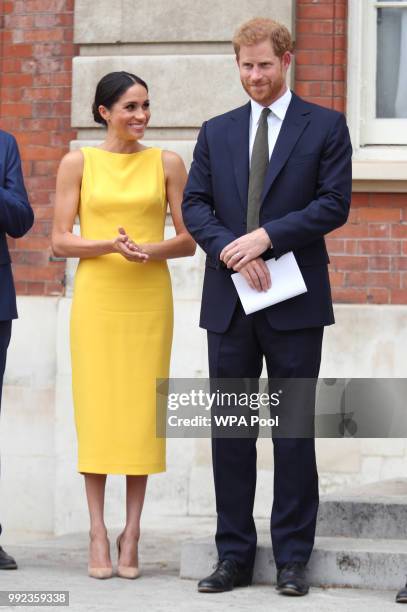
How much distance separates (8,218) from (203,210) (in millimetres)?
853

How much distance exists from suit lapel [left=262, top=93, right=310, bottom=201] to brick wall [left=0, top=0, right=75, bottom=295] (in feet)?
9.14

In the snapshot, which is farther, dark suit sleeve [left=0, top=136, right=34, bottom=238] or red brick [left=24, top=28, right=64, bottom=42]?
red brick [left=24, top=28, right=64, bottom=42]

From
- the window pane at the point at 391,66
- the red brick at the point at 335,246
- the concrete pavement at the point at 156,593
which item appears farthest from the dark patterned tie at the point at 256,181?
the window pane at the point at 391,66

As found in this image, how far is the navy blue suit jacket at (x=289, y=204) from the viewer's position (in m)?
4.74

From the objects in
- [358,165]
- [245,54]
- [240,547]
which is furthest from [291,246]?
[358,165]

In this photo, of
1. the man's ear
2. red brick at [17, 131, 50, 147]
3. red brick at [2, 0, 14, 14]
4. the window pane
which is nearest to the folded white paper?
the man's ear

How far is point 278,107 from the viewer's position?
193 inches

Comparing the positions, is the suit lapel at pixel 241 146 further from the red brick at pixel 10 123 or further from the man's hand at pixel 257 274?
the red brick at pixel 10 123

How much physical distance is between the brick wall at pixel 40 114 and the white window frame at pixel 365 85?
1.58m

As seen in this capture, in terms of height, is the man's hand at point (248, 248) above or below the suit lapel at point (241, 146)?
below

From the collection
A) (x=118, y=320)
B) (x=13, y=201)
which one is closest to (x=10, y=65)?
(x=13, y=201)

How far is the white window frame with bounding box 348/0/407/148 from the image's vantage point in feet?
23.6

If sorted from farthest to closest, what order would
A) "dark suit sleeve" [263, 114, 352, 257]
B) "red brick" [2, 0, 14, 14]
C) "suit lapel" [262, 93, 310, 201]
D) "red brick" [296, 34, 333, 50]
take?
1. "red brick" [2, 0, 14, 14]
2. "red brick" [296, 34, 333, 50]
3. "suit lapel" [262, 93, 310, 201]
4. "dark suit sleeve" [263, 114, 352, 257]

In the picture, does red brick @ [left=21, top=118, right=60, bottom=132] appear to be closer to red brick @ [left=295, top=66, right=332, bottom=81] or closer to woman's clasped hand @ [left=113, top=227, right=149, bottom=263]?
red brick @ [left=295, top=66, right=332, bottom=81]
